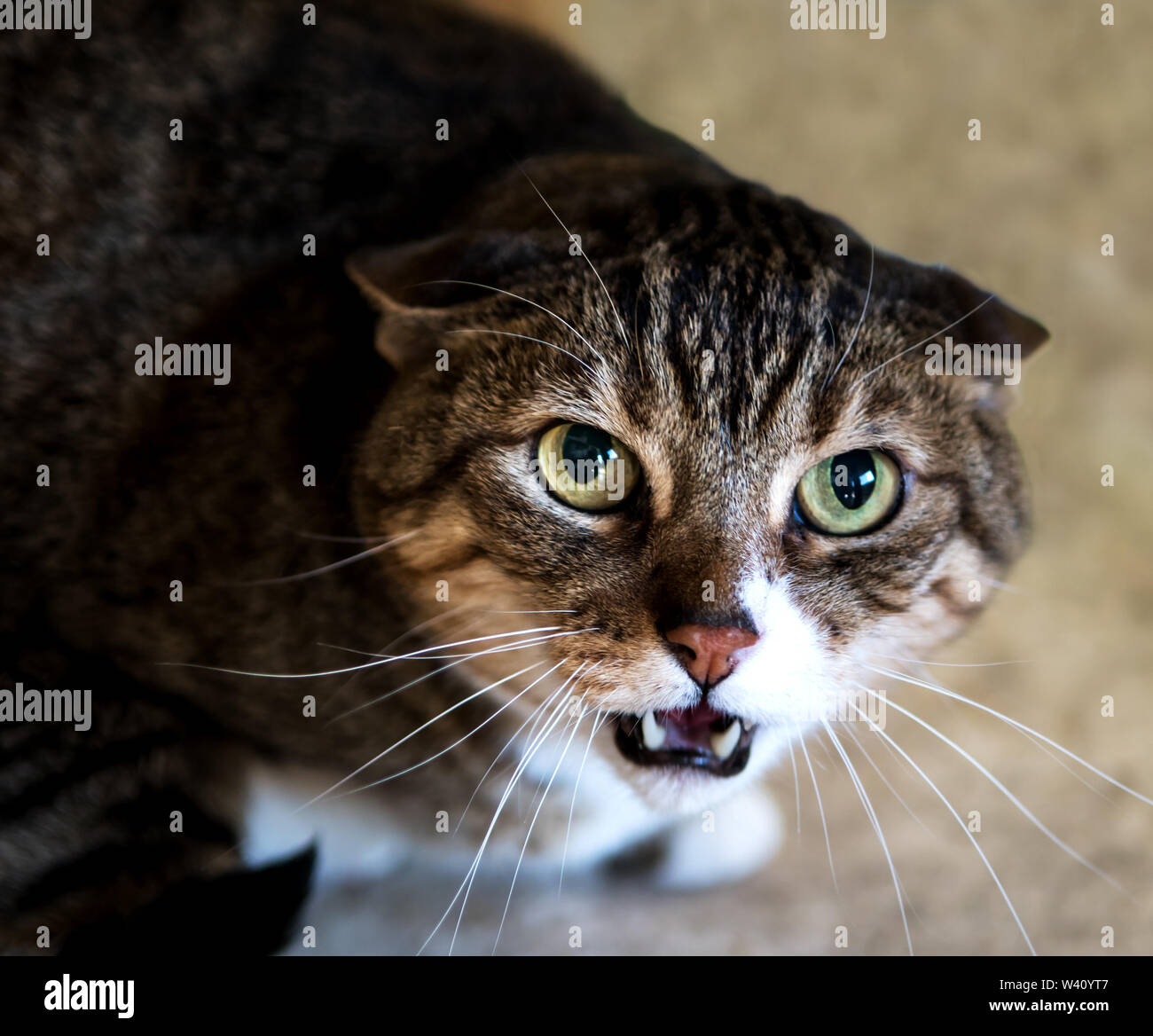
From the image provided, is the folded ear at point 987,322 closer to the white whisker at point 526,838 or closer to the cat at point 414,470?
the cat at point 414,470

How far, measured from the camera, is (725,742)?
139cm

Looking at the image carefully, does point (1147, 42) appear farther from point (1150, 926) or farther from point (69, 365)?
point (69, 365)

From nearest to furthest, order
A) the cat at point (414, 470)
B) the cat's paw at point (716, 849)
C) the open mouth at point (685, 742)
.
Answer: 1. the cat at point (414, 470)
2. the open mouth at point (685, 742)
3. the cat's paw at point (716, 849)

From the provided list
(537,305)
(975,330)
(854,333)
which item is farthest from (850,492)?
(537,305)

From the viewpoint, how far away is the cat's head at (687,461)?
4.07 ft

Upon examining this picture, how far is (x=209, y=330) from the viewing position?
159 cm

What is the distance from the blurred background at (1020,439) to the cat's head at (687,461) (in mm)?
254

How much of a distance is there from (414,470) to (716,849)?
82 centimetres

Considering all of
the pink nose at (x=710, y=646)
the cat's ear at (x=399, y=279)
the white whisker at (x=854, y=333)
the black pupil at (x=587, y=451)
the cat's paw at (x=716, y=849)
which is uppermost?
the cat's ear at (x=399, y=279)

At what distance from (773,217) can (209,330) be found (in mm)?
821

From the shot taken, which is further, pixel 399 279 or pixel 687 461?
pixel 399 279

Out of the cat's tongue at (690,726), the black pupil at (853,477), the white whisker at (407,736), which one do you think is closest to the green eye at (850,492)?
the black pupil at (853,477)

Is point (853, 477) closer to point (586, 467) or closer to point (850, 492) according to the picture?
point (850, 492)

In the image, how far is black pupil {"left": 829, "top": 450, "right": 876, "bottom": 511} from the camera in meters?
1.30
